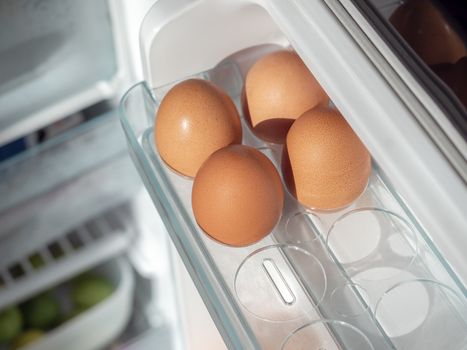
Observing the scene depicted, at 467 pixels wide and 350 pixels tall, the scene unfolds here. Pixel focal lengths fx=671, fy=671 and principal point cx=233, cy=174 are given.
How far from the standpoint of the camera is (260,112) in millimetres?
726

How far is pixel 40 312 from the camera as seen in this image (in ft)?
4.27

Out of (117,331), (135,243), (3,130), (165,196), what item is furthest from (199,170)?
(117,331)

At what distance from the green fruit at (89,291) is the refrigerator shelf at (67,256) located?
0.17ft

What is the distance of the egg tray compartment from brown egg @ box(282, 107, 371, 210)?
5 cm

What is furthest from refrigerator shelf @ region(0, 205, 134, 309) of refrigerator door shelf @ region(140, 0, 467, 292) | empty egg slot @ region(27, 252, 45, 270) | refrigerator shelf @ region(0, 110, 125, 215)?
refrigerator door shelf @ region(140, 0, 467, 292)

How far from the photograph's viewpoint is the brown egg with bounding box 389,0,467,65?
2.15 ft

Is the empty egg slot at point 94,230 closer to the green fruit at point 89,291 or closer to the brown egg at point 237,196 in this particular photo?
the green fruit at point 89,291

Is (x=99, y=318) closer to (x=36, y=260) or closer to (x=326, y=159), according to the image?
(x=36, y=260)

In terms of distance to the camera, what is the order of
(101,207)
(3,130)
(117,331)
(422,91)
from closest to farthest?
1. (422,91)
2. (3,130)
3. (101,207)
4. (117,331)

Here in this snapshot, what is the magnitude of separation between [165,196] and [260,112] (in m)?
0.14

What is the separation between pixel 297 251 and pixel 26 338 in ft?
2.50

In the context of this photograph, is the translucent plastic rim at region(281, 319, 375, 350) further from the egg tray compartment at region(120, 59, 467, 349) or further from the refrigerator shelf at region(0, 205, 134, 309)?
the refrigerator shelf at region(0, 205, 134, 309)

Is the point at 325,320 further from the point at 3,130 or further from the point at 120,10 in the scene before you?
the point at 3,130

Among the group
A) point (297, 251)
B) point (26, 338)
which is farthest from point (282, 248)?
point (26, 338)
